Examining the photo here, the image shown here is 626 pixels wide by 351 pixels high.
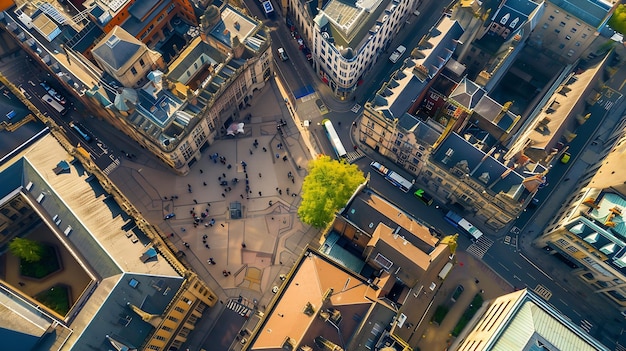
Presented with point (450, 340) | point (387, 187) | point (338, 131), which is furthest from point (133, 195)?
point (450, 340)

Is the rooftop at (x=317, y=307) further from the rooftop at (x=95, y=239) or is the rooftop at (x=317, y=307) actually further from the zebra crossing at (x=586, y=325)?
the zebra crossing at (x=586, y=325)

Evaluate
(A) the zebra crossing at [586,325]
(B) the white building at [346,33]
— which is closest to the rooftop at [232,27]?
(B) the white building at [346,33]

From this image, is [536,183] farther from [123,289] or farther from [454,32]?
[123,289]

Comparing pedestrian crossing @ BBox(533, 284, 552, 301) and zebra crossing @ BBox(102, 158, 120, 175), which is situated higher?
pedestrian crossing @ BBox(533, 284, 552, 301)

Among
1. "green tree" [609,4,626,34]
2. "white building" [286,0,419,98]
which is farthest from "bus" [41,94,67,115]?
"green tree" [609,4,626,34]

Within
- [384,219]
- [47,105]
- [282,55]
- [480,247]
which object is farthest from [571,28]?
[47,105]

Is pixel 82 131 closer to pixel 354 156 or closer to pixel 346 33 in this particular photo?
pixel 354 156

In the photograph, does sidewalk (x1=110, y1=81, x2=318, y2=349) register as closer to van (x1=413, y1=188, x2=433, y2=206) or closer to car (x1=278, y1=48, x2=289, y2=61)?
car (x1=278, y1=48, x2=289, y2=61)
